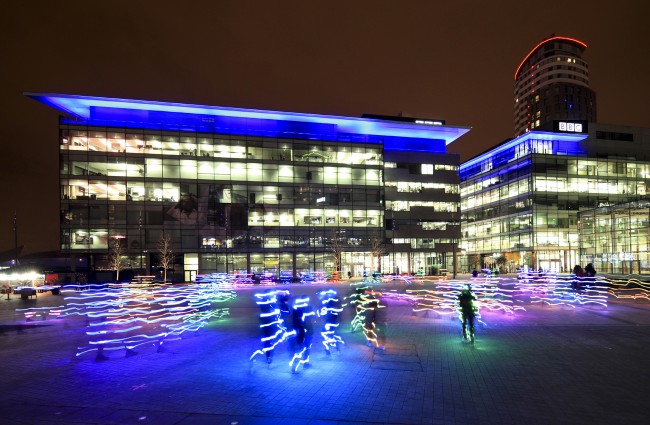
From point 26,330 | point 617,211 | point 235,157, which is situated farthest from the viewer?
point 235,157

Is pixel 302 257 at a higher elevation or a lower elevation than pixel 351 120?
lower

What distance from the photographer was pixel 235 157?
5831 cm

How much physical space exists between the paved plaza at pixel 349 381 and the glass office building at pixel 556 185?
62.1m

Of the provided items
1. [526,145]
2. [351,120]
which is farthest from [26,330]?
[526,145]

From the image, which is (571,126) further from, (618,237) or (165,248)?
(165,248)

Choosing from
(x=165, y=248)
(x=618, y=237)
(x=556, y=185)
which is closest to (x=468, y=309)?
(x=165, y=248)

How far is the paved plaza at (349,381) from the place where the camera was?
702 cm

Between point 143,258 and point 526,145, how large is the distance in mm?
68051

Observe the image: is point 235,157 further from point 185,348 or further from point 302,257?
point 185,348

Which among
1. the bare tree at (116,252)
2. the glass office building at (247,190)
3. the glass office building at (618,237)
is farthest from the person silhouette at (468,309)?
the bare tree at (116,252)

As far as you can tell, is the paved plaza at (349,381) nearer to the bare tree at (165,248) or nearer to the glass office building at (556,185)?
Answer: the bare tree at (165,248)

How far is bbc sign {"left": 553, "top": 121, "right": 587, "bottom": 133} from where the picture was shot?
75375mm

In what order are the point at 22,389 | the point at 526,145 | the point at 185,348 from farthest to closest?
the point at 526,145, the point at 185,348, the point at 22,389

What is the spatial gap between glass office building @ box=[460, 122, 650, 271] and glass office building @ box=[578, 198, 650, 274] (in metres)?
13.4
